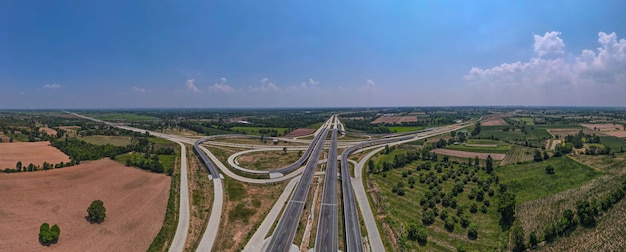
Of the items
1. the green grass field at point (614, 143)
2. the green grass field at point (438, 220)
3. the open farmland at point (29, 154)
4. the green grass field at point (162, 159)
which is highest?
the green grass field at point (614, 143)

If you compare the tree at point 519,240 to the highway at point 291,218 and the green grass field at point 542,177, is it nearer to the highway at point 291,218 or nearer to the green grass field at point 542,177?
the green grass field at point 542,177

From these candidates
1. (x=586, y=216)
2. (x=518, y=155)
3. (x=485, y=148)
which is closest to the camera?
(x=586, y=216)

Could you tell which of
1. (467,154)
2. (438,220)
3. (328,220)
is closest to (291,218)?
(328,220)

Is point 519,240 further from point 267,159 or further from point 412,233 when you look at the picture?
point 267,159

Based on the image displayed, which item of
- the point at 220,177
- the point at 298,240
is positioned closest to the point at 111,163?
the point at 220,177

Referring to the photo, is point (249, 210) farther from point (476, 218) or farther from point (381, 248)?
point (476, 218)

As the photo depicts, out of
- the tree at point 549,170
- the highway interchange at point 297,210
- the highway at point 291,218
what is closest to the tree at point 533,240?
the highway interchange at point 297,210
